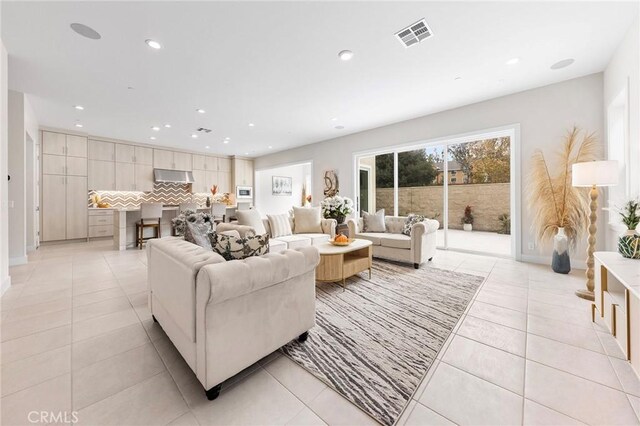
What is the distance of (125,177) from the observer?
7.14m

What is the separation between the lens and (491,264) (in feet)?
13.1

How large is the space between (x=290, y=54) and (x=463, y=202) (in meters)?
4.36

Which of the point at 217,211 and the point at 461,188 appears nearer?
the point at 461,188

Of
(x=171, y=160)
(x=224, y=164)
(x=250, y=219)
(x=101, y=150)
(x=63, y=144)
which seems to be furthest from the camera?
(x=224, y=164)

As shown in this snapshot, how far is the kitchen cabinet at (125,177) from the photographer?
23.0 feet

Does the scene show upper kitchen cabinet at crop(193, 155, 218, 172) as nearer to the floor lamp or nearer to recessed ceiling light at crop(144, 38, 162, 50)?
recessed ceiling light at crop(144, 38, 162, 50)

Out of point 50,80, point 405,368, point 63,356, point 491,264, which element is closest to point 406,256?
point 491,264

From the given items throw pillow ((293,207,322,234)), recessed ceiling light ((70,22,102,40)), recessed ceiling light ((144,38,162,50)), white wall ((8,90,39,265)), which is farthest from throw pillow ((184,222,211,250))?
white wall ((8,90,39,265))

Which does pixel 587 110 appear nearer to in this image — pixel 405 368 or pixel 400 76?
pixel 400 76

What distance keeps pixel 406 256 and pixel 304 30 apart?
3274 mm

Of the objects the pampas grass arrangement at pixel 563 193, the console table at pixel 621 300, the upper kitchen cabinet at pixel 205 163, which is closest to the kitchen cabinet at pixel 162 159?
the upper kitchen cabinet at pixel 205 163

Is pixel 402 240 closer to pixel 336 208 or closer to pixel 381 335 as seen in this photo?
pixel 336 208

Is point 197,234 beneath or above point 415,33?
beneath

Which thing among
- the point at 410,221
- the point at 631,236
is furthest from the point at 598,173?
the point at 410,221
